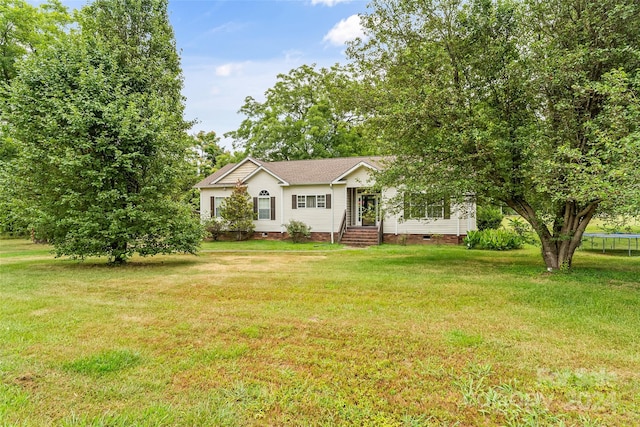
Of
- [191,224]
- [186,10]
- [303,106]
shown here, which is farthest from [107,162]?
[303,106]

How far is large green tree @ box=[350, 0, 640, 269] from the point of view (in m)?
7.45

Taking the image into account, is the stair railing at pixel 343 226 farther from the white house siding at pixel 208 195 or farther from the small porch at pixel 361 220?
the white house siding at pixel 208 195

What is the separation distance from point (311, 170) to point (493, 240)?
10.7 metres

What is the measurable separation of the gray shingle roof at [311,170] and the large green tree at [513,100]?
7868mm

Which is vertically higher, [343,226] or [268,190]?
[268,190]

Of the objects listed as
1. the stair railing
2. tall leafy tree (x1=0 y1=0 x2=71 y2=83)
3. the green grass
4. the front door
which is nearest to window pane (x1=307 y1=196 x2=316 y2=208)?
the stair railing

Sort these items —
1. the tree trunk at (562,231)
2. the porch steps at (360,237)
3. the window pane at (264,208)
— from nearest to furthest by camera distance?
the tree trunk at (562,231) < the porch steps at (360,237) < the window pane at (264,208)

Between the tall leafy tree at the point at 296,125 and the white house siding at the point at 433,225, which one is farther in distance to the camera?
the tall leafy tree at the point at 296,125

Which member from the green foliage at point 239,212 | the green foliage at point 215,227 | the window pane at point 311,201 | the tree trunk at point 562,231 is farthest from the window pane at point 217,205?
the tree trunk at point 562,231

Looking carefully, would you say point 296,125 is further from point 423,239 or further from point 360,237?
point 423,239

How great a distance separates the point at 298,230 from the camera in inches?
729

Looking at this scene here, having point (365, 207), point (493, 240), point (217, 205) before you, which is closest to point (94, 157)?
point (217, 205)

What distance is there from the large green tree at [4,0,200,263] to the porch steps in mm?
8493

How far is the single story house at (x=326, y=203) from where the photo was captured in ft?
57.5
